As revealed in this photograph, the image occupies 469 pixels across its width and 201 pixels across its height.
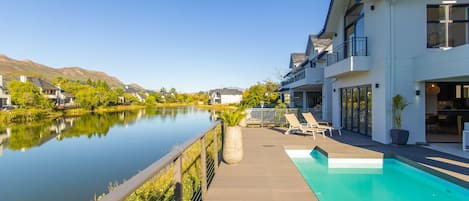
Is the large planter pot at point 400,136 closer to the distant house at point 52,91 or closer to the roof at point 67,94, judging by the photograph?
the distant house at point 52,91

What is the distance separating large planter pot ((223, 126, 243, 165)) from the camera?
18.9ft

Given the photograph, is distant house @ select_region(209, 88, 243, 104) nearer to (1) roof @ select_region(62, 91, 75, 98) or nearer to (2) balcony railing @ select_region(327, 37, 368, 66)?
(1) roof @ select_region(62, 91, 75, 98)

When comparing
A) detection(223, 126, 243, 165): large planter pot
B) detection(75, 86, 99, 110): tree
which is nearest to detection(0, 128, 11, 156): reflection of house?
detection(223, 126, 243, 165): large planter pot

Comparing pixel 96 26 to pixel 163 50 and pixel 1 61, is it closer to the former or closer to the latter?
pixel 163 50

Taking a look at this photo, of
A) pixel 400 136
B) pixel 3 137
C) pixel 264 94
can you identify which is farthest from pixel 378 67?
pixel 3 137

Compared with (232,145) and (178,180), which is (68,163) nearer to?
(232,145)

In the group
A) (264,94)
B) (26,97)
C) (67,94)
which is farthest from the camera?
(67,94)

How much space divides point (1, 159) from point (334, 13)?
20.3 m

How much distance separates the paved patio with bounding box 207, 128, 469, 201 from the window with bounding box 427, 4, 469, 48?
374cm

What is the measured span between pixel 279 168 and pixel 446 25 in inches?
315

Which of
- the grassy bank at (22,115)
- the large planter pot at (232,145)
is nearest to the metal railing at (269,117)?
the large planter pot at (232,145)

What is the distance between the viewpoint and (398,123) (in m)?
8.95

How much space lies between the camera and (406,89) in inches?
359

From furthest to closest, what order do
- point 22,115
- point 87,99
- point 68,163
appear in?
point 87,99
point 22,115
point 68,163
